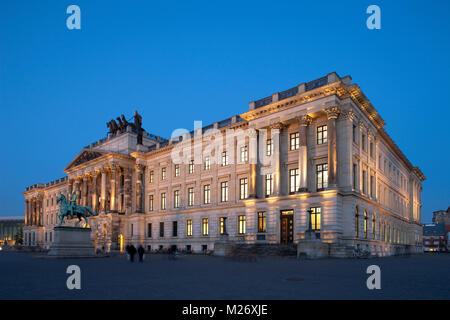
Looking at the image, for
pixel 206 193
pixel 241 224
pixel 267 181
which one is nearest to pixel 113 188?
pixel 206 193

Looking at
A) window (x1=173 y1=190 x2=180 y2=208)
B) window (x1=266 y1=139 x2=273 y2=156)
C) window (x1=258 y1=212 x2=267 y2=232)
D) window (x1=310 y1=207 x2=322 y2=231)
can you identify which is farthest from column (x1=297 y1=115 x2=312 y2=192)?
window (x1=173 y1=190 x2=180 y2=208)

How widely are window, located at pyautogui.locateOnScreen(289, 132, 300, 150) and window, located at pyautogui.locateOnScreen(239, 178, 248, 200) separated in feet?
26.6

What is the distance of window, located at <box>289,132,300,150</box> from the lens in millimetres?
40000

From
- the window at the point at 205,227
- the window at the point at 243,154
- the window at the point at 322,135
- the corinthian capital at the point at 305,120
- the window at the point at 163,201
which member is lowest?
the window at the point at 205,227

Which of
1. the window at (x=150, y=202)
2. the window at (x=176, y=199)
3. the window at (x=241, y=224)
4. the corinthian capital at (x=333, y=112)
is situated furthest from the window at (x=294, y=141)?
the window at (x=150, y=202)

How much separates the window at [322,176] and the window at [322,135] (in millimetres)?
2424

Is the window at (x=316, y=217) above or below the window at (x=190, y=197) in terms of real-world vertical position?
below

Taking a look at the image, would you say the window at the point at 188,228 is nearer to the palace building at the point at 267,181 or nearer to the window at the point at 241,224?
the palace building at the point at 267,181

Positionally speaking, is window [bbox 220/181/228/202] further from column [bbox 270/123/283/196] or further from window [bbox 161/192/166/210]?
window [bbox 161/192/166/210]

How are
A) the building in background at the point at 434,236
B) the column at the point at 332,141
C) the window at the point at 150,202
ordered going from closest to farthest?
the column at the point at 332,141 < the window at the point at 150,202 < the building in background at the point at 434,236

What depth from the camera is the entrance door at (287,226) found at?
3803 cm

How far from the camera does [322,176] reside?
37531 millimetres

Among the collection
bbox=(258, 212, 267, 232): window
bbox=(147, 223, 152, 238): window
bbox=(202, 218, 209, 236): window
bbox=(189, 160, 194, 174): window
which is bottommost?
bbox=(147, 223, 152, 238): window
